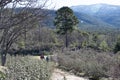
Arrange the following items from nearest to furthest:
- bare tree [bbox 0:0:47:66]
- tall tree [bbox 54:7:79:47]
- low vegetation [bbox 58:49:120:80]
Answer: bare tree [bbox 0:0:47:66]
low vegetation [bbox 58:49:120:80]
tall tree [bbox 54:7:79:47]

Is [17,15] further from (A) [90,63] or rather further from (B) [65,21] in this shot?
(B) [65,21]

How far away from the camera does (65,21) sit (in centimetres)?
4416

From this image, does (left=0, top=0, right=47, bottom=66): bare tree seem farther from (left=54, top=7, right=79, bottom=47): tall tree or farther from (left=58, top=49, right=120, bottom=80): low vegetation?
(left=54, top=7, right=79, bottom=47): tall tree

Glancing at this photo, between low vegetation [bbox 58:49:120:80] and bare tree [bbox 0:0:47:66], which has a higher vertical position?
bare tree [bbox 0:0:47:66]

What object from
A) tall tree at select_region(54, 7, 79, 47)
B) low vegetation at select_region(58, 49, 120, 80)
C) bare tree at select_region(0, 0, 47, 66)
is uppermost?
bare tree at select_region(0, 0, 47, 66)

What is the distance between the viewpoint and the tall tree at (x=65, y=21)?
4319cm

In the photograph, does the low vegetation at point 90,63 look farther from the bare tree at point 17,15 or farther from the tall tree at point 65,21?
the tall tree at point 65,21

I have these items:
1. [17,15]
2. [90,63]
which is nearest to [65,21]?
[90,63]

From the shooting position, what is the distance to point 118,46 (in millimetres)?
32281

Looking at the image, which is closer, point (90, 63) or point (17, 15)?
point (17, 15)

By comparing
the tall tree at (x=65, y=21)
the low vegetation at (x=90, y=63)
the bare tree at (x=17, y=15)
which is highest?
the bare tree at (x=17, y=15)

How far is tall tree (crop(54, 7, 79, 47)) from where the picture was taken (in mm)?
43188

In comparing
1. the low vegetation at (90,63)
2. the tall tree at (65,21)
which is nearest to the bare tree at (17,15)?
the low vegetation at (90,63)

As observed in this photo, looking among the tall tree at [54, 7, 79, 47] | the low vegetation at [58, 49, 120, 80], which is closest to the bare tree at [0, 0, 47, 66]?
the low vegetation at [58, 49, 120, 80]
